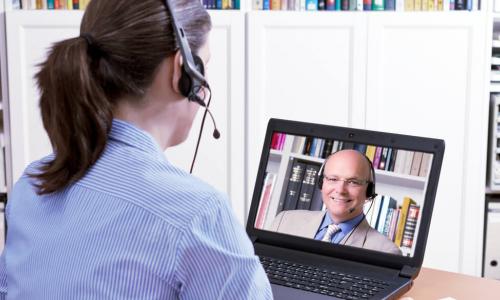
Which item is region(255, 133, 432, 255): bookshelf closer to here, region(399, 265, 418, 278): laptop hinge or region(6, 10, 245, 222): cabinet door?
region(399, 265, 418, 278): laptop hinge

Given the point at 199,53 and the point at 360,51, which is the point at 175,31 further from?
the point at 360,51

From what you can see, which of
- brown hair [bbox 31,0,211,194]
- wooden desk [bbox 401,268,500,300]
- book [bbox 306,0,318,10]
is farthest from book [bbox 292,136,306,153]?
Answer: book [bbox 306,0,318,10]

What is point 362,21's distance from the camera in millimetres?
2652

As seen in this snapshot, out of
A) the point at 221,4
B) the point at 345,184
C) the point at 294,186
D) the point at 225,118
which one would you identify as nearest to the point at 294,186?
the point at 294,186

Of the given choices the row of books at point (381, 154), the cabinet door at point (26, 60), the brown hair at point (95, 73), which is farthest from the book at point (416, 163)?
the cabinet door at point (26, 60)

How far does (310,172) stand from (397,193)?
0.57ft

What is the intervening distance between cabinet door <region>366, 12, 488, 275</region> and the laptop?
4.44 feet

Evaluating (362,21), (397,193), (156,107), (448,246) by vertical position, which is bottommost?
(448,246)

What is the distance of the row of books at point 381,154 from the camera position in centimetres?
132

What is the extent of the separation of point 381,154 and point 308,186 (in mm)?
154

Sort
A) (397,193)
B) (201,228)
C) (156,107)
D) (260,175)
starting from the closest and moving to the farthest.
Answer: (201,228)
(156,107)
(397,193)
(260,175)

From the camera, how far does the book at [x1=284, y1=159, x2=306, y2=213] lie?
1.39 metres

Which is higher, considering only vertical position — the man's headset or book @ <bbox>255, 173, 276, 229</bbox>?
the man's headset

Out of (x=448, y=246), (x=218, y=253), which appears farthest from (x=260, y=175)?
(x=448, y=246)
